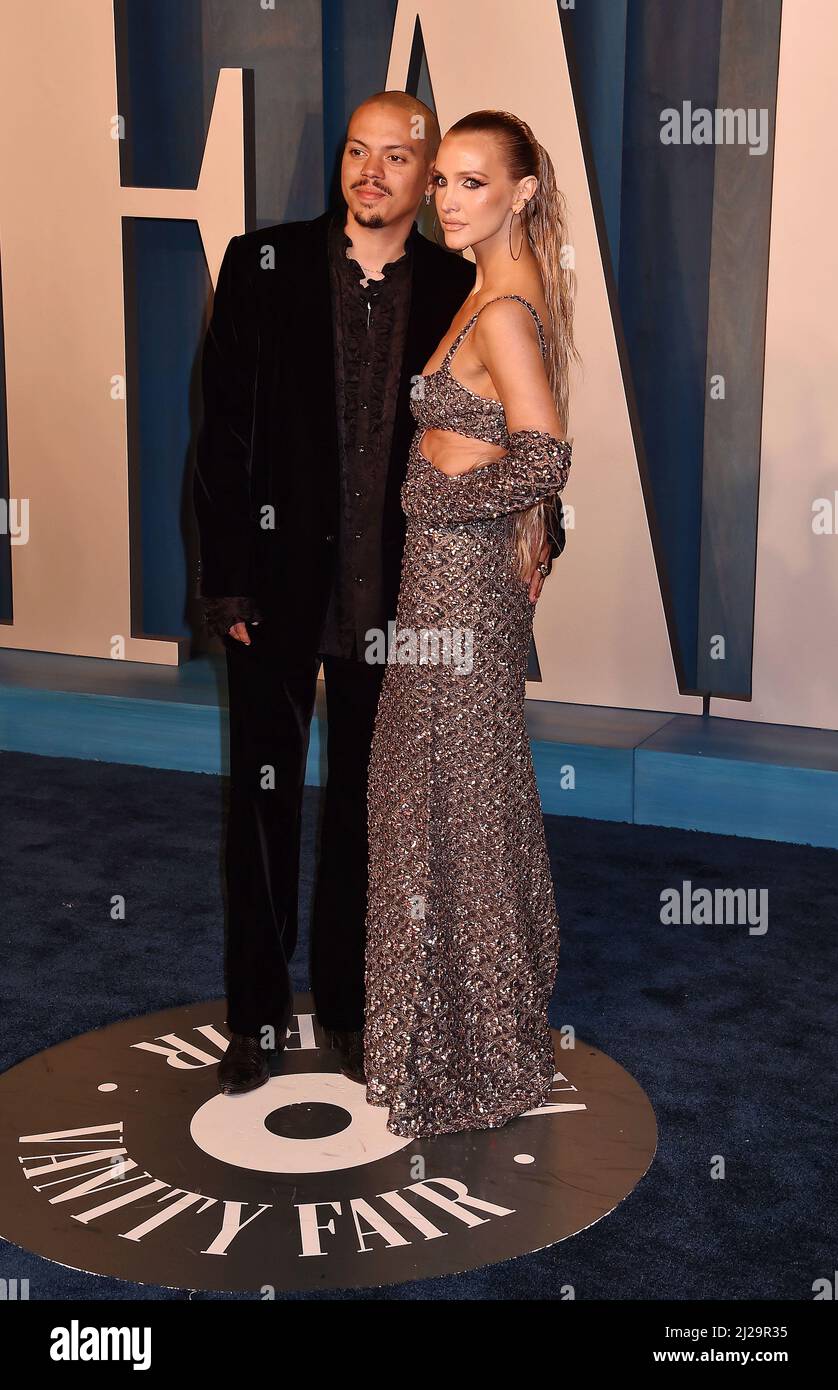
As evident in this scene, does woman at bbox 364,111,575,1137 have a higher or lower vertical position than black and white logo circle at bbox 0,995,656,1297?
higher

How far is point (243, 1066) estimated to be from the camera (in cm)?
305

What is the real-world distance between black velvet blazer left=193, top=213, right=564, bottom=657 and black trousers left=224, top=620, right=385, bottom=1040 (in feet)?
0.33

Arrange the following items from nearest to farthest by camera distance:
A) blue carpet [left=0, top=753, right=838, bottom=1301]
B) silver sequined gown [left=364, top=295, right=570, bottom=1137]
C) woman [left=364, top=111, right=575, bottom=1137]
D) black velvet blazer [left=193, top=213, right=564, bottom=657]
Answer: blue carpet [left=0, top=753, right=838, bottom=1301], woman [left=364, top=111, right=575, bottom=1137], silver sequined gown [left=364, top=295, right=570, bottom=1137], black velvet blazer [left=193, top=213, right=564, bottom=657]

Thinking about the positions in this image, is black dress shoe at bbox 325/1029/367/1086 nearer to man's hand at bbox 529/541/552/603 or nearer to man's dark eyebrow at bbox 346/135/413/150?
man's hand at bbox 529/541/552/603

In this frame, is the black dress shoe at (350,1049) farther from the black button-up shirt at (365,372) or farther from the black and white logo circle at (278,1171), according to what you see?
the black button-up shirt at (365,372)

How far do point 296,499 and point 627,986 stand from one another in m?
1.37

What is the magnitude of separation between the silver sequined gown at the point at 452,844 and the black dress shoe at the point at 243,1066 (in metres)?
0.25

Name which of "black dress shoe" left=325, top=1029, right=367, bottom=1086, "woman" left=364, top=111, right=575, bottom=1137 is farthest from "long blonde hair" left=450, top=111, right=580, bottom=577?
"black dress shoe" left=325, top=1029, right=367, bottom=1086

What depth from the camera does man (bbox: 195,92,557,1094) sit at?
2906mm

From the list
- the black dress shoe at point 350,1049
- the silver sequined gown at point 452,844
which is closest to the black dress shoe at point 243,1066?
the black dress shoe at point 350,1049

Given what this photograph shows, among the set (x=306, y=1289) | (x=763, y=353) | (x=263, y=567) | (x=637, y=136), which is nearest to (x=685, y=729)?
(x=763, y=353)

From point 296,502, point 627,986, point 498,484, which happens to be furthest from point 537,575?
point 627,986

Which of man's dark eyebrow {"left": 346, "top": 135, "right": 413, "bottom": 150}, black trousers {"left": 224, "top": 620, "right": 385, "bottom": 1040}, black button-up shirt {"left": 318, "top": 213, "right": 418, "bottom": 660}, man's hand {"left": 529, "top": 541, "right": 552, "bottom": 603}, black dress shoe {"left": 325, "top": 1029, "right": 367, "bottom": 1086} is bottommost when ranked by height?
black dress shoe {"left": 325, "top": 1029, "right": 367, "bottom": 1086}
